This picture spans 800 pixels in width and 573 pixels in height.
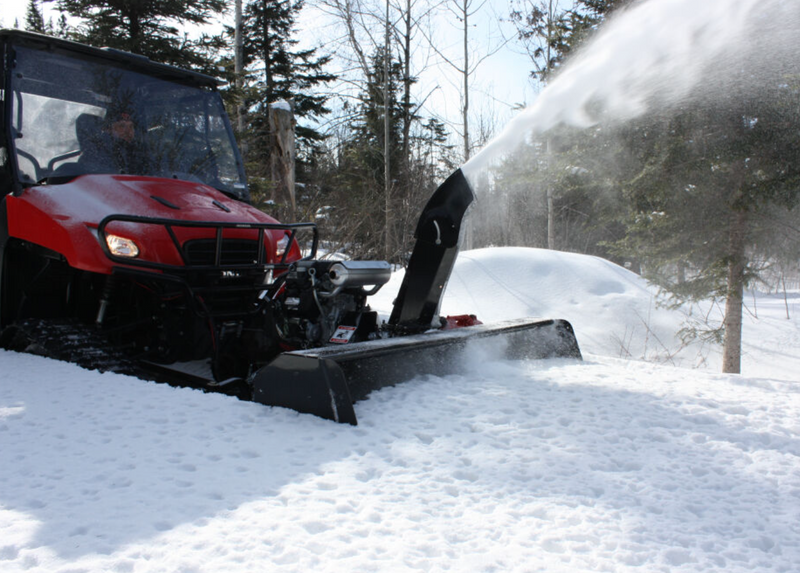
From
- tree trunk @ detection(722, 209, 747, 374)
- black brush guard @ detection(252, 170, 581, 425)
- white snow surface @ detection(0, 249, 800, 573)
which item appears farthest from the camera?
tree trunk @ detection(722, 209, 747, 374)

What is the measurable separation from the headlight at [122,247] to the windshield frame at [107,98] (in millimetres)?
782

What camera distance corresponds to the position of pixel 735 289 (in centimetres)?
814

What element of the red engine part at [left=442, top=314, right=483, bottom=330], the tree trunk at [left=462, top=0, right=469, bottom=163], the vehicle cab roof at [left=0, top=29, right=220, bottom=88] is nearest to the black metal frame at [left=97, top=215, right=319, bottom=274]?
the red engine part at [left=442, top=314, right=483, bottom=330]

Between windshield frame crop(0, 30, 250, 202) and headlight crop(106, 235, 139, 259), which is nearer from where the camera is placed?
headlight crop(106, 235, 139, 259)

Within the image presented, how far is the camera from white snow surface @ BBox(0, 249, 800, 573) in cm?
162

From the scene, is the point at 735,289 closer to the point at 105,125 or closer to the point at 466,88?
the point at 105,125

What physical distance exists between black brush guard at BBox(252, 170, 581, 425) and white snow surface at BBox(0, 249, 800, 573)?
11 cm

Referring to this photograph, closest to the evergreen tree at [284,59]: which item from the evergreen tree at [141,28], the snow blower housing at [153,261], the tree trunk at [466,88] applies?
the tree trunk at [466,88]

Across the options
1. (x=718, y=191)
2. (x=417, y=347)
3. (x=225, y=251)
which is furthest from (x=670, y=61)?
(x=225, y=251)

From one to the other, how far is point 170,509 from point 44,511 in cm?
38

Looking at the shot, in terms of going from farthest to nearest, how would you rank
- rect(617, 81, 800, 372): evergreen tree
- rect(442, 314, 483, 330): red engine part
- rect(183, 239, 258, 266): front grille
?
rect(617, 81, 800, 372): evergreen tree → rect(442, 314, 483, 330): red engine part → rect(183, 239, 258, 266): front grille

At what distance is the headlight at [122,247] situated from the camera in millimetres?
3550

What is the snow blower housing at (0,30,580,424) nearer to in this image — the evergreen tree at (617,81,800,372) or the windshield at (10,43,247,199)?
the windshield at (10,43,247,199)

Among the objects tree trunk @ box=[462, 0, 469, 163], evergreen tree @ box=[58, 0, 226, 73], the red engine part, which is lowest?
the red engine part
